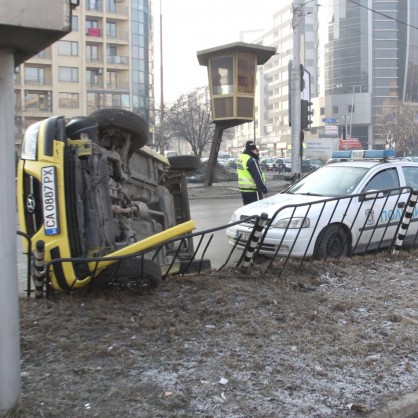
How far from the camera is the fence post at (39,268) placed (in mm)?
3994

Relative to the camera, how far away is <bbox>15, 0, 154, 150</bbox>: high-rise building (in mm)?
68875

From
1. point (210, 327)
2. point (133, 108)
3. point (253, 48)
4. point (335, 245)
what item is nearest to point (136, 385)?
point (210, 327)

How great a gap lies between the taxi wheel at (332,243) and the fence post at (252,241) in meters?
1.50

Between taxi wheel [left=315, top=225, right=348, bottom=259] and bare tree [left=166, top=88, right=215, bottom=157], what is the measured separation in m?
31.4

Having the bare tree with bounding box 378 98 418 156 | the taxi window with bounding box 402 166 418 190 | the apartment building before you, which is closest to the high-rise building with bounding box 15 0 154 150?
the bare tree with bounding box 378 98 418 156

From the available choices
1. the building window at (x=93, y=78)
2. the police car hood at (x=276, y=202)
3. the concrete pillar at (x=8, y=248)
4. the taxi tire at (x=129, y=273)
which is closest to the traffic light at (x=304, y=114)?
the police car hood at (x=276, y=202)

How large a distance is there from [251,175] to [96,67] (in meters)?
68.3

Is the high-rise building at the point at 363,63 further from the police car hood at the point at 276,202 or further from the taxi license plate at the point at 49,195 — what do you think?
the taxi license plate at the point at 49,195

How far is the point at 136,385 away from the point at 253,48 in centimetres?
1977

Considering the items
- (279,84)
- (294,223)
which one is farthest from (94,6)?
(294,223)

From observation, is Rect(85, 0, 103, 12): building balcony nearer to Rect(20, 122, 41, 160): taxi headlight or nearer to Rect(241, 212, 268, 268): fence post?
Rect(241, 212, 268, 268): fence post

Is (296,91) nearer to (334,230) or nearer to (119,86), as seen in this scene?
(334,230)

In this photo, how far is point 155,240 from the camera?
4.14 meters

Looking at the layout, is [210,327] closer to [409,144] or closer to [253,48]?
[253,48]
